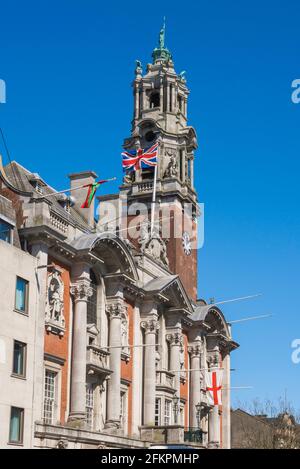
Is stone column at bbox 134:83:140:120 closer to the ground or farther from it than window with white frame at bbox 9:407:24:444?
farther from it

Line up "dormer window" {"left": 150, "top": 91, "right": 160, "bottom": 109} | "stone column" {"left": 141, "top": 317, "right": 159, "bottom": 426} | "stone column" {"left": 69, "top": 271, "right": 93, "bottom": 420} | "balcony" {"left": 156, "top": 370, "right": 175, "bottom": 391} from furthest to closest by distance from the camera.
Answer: "dormer window" {"left": 150, "top": 91, "right": 160, "bottom": 109} < "balcony" {"left": 156, "top": 370, "right": 175, "bottom": 391} < "stone column" {"left": 141, "top": 317, "right": 159, "bottom": 426} < "stone column" {"left": 69, "top": 271, "right": 93, "bottom": 420}

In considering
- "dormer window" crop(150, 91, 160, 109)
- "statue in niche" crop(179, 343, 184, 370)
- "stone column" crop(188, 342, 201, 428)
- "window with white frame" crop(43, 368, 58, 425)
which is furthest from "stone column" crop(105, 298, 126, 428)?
"dormer window" crop(150, 91, 160, 109)

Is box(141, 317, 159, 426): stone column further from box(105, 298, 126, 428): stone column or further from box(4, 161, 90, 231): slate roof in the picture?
box(4, 161, 90, 231): slate roof

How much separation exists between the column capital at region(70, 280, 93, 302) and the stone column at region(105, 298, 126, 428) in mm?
3738

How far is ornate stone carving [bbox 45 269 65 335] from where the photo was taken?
39.3m

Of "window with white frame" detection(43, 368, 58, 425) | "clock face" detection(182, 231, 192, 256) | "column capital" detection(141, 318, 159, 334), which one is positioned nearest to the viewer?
"window with white frame" detection(43, 368, 58, 425)

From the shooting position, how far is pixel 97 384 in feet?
143

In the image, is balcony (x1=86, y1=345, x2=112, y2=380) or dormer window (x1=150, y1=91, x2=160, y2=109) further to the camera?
dormer window (x1=150, y1=91, x2=160, y2=109)

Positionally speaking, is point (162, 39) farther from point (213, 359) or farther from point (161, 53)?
point (213, 359)

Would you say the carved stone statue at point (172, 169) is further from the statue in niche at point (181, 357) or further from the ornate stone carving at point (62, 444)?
the ornate stone carving at point (62, 444)

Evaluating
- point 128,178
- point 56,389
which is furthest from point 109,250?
point 128,178

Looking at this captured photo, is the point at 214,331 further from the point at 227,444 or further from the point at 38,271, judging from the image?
the point at 38,271

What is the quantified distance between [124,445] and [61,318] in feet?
26.8
